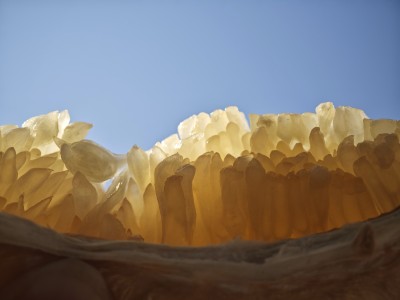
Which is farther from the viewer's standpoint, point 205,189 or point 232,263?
point 205,189

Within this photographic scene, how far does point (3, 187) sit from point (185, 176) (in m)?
0.37

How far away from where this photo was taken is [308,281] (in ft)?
3.10

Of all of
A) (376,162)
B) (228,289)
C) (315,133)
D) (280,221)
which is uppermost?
(315,133)

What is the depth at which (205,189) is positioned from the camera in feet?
3.87

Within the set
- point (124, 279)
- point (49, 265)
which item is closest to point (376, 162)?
point (124, 279)

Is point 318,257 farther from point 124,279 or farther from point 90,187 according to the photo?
point 90,187

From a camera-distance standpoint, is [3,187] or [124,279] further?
[3,187]

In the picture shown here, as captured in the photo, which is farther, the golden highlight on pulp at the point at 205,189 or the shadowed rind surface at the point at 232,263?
the golden highlight on pulp at the point at 205,189

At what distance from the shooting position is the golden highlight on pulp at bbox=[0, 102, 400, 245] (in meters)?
1.09

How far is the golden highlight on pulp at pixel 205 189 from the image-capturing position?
1.09 metres

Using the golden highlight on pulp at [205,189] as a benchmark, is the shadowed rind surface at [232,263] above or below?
below

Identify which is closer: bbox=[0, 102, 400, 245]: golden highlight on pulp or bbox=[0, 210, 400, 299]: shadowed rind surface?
bbox=[0, 210, 400, 299]: shadowed rind surface

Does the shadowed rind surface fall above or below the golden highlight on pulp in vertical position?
below

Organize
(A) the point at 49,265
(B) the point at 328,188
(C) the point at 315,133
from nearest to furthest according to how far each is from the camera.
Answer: (A) the point at 49,265
(B) the point at 328,188
(C) the point at 315,133
